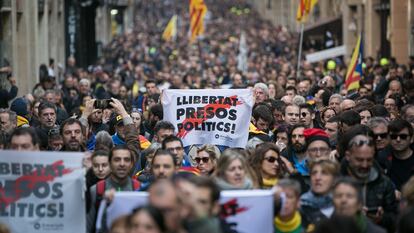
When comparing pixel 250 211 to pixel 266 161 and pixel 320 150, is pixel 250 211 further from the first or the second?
pixel 320 150

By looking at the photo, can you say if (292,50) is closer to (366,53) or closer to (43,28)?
(366,53)

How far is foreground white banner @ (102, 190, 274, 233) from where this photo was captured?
33.3 feet

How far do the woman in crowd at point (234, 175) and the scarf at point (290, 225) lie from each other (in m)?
0.51

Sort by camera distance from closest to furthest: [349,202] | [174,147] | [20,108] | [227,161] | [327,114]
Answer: [349,202], [227,161], [174,147], [327,114], [20,108]

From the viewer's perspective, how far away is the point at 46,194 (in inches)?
434

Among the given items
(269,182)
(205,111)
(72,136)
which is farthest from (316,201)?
(205,111)

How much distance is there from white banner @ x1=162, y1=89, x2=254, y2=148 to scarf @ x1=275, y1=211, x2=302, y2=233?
17.0 feet

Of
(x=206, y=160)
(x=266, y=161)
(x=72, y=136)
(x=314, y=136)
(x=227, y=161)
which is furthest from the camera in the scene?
(x=72, y=136)

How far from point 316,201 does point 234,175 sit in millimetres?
667

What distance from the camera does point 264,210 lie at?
401 inches

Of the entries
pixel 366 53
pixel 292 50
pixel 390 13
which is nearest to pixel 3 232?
pixel 390 13

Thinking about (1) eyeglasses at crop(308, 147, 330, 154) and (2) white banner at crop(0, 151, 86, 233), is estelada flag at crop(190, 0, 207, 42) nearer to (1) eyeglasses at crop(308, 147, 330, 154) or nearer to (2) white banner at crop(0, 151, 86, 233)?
(1) eyeglasses at crop(308, 147, 330, 154)

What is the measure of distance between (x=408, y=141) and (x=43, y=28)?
88.3ft

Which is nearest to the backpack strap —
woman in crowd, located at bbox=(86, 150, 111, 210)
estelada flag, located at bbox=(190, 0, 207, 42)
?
woman in crowd, located at bbox=(86, 150, 111, 210)
